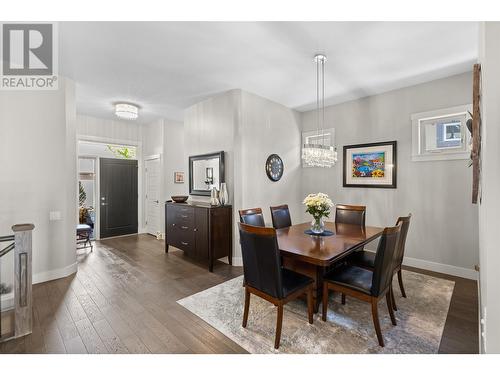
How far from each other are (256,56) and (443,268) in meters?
3.97

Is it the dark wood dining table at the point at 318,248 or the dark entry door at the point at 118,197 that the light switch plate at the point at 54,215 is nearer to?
the dark entry door at the point at 118,197

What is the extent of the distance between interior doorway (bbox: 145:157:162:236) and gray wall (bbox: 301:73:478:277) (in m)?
4.23

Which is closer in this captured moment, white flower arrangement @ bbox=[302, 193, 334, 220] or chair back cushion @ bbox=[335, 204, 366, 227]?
white flower arrangement @ bbox=[302, 193, 334, 220]

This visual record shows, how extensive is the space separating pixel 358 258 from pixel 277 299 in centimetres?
136

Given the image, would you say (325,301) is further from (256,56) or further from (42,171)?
(42,171)

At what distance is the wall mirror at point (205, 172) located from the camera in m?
4.14

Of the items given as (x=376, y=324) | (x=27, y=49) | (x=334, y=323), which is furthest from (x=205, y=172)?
(x=376, y=324)

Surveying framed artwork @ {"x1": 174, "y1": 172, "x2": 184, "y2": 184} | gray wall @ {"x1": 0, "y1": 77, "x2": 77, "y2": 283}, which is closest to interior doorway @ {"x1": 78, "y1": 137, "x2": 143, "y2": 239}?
framed artwork @ {"x1": 174, "y1": 172, "x2": 184, "y2": 184}

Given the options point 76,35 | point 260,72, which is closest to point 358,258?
point 260,72

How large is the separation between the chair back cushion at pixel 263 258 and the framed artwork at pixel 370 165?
3034mm

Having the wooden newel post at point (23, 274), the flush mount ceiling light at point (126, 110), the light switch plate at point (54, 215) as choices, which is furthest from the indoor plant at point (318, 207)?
the flush mount ceiling light at point (126, 110)

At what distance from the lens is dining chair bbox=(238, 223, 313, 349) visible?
1875 millimetres

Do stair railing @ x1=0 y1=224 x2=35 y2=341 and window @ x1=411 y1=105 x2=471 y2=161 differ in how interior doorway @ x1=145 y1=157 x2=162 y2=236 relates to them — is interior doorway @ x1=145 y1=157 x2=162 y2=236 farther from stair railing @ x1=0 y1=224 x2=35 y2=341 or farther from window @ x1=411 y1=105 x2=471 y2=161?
window @ x1=411 y1=105 x2=471 y2=161

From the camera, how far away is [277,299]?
193 cm
